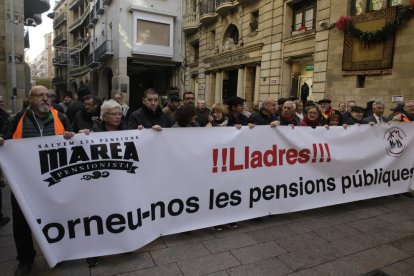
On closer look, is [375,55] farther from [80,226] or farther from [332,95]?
[80,226]

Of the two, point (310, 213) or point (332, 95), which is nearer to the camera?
point (310, 213)

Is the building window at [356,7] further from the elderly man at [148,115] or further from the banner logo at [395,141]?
the elderly man at [148,115]

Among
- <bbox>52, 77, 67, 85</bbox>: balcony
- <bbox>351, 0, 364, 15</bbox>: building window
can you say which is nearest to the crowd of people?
<bbox>351, 0, 364, 15</bbox>: building window

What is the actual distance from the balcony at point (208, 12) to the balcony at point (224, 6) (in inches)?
41.0

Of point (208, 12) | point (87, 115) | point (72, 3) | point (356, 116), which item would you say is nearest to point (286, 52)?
→ point (208, 12)

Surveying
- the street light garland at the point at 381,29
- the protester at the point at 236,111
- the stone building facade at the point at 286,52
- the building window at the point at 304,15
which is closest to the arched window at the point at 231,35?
the stone building facade at the point at 286,52

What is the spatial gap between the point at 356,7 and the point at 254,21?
693 centimetres

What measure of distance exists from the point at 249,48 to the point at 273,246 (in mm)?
14632

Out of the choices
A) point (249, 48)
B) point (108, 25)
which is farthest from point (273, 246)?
point (108, 25)

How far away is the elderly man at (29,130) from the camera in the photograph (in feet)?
8.98

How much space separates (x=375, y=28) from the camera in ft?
32.4

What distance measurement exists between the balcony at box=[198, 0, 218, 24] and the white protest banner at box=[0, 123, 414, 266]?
1786 cm

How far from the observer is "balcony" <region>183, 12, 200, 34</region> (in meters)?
23.4

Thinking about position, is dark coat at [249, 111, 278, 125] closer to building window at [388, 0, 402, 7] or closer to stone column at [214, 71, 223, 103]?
building window at [388, 0, 402, 7]
